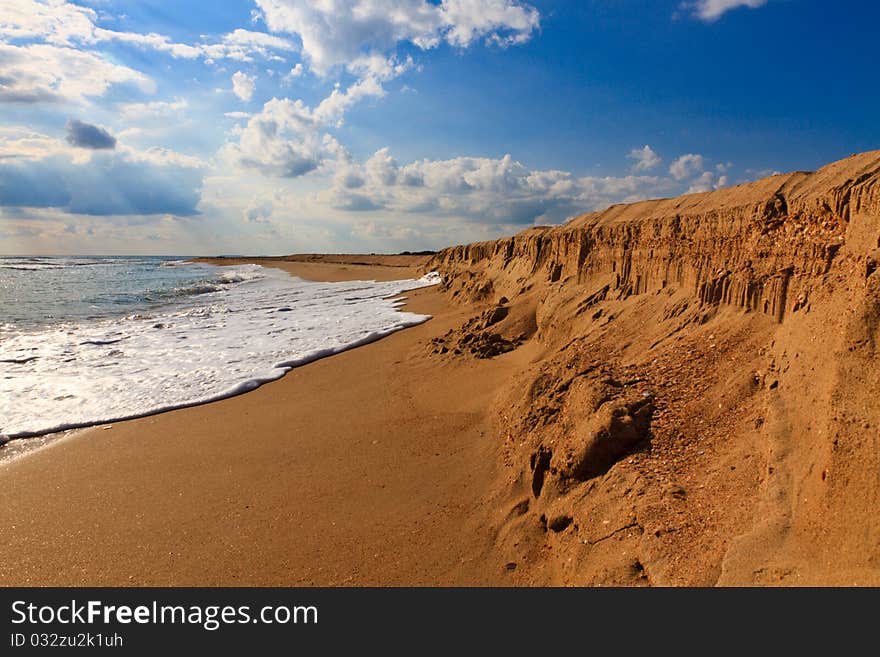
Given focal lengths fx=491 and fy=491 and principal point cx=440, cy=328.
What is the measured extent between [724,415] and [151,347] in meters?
11.2

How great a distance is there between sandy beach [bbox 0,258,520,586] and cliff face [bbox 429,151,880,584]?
1.84 feet

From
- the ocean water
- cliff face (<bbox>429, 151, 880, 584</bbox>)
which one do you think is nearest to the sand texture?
cliff face (<bbox>429, 151, 880, 584</bbox>)

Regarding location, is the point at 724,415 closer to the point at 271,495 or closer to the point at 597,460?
the point at 597,460

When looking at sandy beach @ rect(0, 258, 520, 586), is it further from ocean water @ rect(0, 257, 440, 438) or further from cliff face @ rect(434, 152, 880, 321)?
cliff face @ rect(434, 152, 880, 321)

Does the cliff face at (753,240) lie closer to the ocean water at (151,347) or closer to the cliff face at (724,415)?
the cliff face at (724,415)

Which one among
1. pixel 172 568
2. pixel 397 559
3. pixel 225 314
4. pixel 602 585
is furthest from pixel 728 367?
pixel 225 314

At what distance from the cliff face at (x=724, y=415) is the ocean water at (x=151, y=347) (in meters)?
5.36

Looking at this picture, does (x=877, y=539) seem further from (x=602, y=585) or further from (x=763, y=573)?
(x=602, y=585)

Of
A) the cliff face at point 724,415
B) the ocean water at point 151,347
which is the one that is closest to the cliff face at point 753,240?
the cliff face at point 724,415

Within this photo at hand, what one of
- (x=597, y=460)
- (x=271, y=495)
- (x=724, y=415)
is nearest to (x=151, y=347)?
(x=271, y=495)

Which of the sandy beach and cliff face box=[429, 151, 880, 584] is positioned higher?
cliff face box=[429, 151, 880, 584]

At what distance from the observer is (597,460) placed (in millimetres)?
3744

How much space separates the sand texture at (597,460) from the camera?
281 centimetres

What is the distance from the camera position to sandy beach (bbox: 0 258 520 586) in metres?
3.66
